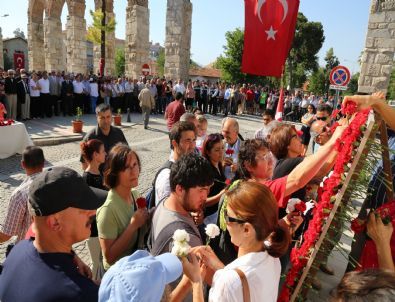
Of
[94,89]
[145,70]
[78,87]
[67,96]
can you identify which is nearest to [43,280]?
[67,96]

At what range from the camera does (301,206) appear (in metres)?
2.25

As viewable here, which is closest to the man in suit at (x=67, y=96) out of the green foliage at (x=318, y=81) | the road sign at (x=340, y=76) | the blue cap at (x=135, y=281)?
the road sign at (x=340, y=76)

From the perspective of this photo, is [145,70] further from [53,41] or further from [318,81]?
[318,81]

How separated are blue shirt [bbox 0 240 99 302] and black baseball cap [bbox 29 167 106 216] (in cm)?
20

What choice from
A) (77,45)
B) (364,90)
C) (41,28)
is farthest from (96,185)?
(41,28)

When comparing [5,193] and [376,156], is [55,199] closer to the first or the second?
[376,156]

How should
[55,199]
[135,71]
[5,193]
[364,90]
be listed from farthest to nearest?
[135,71]
[364,90]
[5,193]
[55,199]

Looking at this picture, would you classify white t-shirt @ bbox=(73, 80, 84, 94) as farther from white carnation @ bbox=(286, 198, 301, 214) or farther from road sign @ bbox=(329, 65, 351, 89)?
white carnation @ bbox=(286, 198, 301, 214)

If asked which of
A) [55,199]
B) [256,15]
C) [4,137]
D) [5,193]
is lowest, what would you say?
[5,193]

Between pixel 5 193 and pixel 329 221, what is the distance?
221 inches

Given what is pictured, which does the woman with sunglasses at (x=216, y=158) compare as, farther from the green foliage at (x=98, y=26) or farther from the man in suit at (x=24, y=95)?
the green foliage at (x=98, y=26)

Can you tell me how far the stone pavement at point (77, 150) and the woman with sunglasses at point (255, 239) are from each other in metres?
2.14

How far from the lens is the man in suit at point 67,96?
14312 mm

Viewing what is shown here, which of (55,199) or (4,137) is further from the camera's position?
(4,137)
